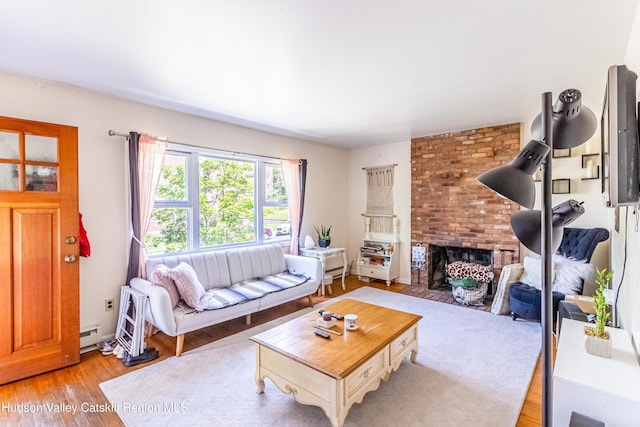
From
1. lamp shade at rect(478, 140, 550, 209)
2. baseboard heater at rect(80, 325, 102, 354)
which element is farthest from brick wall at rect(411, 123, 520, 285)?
baseboard heater at rect(80, 325, 102, 354)

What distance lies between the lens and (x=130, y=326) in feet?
9.54

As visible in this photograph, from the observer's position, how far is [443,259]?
5027 millimetres

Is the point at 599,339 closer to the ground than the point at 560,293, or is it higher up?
higher up

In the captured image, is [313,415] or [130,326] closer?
[313,415]

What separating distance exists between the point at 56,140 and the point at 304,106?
2257 mm

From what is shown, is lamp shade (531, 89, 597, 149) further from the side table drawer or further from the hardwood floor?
the side table drawer

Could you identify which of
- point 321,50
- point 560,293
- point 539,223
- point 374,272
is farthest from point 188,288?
point 560,293

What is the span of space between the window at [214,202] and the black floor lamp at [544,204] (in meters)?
3.44

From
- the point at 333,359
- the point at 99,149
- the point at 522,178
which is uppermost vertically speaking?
the point at 99,149

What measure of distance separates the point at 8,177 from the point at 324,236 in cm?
381

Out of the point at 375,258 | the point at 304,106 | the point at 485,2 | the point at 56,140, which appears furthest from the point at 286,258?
the point at 485,2

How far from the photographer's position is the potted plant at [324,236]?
5.02m

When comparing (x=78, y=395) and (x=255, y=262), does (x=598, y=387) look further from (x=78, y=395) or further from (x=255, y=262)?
A: (x=255, y=262)

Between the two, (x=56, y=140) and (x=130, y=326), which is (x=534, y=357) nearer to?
(x=130, y=326)
